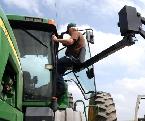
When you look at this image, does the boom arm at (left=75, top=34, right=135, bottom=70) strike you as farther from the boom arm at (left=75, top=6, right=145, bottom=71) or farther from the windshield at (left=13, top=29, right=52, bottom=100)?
the windshield at (left=13, top=29, right=52, bottom=100)

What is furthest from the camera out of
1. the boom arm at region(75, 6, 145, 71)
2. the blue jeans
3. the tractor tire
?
the tractor tire

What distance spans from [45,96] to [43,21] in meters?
1.13

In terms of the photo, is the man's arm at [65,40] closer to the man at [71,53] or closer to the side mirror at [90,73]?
the man at [71,53]

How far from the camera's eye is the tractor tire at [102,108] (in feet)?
26.0

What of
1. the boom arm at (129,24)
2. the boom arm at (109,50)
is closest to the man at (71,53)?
the boom arm at (109,50)

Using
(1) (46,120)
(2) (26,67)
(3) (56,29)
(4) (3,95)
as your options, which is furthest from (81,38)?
(4) (3,95)

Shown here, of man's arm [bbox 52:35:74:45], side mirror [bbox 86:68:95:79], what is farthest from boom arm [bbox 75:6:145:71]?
side mirror [bbox 86:68:95:79]

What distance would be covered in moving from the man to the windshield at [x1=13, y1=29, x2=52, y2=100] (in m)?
0.55

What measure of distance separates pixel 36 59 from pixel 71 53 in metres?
0.98

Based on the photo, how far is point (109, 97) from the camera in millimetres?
8297

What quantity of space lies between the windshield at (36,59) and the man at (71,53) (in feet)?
1.79

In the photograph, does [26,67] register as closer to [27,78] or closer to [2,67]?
[27,78]

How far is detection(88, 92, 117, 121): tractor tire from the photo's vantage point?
7.91 meters

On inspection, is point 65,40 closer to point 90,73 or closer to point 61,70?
point 61,70
